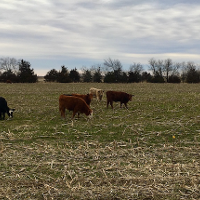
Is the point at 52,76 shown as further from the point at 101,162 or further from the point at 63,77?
the point at 101,162

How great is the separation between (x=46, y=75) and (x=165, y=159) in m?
62.7

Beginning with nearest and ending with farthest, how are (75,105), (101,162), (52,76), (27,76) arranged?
(101,162) < (75,105) < (27,76) < (52,76)

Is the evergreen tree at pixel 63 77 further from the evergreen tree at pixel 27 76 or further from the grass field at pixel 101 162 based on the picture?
the grass field at pixel 101 162

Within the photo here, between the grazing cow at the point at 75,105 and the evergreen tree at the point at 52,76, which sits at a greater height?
the evergreen tree at the point at 52,76

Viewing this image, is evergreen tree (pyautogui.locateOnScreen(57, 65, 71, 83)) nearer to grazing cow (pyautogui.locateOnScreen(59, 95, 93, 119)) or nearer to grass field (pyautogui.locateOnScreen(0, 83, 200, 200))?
grazing cow (pyautogui.locateOnScreen(59, 95, 93, 119))

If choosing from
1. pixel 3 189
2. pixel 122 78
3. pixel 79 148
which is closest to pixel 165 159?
pixel 79 148

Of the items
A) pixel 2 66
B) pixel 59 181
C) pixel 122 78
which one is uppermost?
pixel 2 66

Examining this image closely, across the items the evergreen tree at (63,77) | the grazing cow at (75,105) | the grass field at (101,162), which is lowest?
the grass field at (101,162)

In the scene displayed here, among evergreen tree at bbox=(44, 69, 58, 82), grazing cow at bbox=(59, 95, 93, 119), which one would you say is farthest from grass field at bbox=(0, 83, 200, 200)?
evergreen tree at bbox=(44, 69, 58, 82)

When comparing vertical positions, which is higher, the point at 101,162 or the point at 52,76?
the point at 52,76

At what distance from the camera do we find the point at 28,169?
16.8 feet

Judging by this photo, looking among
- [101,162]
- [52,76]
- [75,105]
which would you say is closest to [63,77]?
[52,76]

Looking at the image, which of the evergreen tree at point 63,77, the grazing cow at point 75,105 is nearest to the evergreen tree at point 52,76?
the evergreen tree at point 63,77

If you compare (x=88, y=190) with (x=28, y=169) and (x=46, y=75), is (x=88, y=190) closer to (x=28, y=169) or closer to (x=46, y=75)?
(x=28, y=169)
